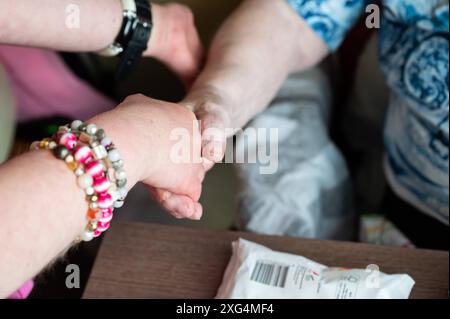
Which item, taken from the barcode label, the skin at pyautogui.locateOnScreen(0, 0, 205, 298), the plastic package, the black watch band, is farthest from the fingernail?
the plastic package

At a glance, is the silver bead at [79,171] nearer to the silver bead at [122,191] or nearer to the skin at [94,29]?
the silver bead at [122,191]

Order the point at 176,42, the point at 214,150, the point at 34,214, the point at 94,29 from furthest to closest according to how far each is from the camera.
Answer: the point at 176,42 → the point at 94,29 → the point at 214,150 → the point at 34,214

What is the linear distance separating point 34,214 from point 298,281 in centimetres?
24

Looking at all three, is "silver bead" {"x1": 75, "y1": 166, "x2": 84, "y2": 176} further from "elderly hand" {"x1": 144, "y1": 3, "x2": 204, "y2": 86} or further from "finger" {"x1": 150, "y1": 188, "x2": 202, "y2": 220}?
"elderly hand" {"x1": 144, "y1": 3, "x2": 204, "y2": 86}

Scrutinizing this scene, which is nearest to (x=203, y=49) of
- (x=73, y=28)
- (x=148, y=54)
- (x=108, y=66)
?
(x=148, y=54)

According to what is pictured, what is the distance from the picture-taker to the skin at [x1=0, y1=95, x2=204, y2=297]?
331mm

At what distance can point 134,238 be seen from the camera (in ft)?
1.88

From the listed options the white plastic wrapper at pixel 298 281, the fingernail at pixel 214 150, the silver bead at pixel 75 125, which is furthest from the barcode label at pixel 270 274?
the silver bead at pixel 75 125

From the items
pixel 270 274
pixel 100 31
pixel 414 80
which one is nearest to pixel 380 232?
pixel 414 80

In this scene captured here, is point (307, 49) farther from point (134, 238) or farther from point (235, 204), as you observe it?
point (134, 238)

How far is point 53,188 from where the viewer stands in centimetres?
35

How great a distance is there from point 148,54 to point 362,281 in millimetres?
369

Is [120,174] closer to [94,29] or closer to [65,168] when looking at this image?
[65,168]

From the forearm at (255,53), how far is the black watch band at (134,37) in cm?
8
